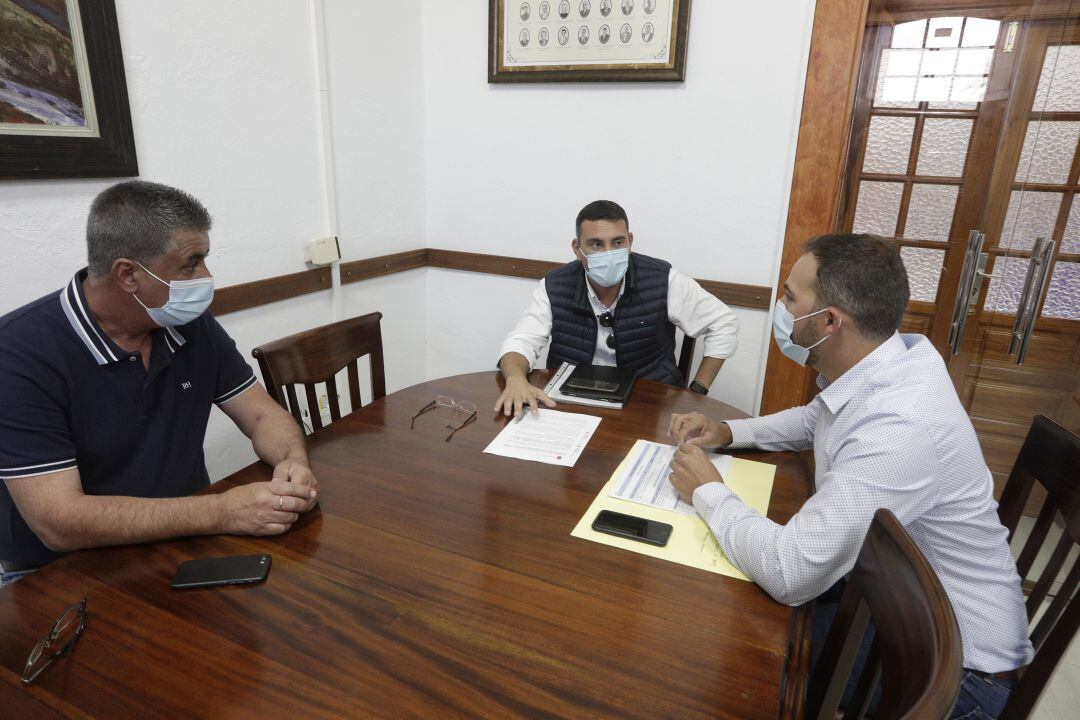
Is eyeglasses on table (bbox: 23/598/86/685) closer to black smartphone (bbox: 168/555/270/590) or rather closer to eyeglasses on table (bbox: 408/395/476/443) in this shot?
black smartphone (bbox: 168/555/270/590)

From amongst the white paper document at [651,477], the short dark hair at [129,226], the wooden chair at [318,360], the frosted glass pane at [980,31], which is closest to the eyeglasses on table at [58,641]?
the short dark hair at [129,226]

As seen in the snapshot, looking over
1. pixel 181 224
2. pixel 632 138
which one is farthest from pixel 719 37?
pixel 181 224

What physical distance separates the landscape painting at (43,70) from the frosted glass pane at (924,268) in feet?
8.77

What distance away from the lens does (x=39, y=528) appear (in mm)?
1007

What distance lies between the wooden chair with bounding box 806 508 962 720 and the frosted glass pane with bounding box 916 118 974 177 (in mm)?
1977

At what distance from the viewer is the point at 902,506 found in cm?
98

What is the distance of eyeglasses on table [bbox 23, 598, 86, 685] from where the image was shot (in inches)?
29.3

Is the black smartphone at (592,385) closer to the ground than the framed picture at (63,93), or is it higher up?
closer to the ground

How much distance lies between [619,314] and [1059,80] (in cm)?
157

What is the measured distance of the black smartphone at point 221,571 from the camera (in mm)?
904

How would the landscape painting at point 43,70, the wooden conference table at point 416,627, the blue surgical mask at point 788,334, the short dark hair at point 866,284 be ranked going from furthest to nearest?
the landscape painting at point 43,70, the blue surgical mask at point 788,334, the short dark hair at point 866,284, the wooden conference table at point 416,627

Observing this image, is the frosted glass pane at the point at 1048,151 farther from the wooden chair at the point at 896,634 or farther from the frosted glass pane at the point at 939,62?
the wooden chair at the point at 896,634

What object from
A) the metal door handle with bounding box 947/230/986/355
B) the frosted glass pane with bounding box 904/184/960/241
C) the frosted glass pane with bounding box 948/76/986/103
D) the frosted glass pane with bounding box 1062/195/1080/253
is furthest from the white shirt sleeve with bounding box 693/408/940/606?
the frosted glass pane with bounding box 948/76/986/103

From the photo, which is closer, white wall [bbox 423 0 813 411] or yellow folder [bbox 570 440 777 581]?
yellow folder [bbox 570 440 777 581]
